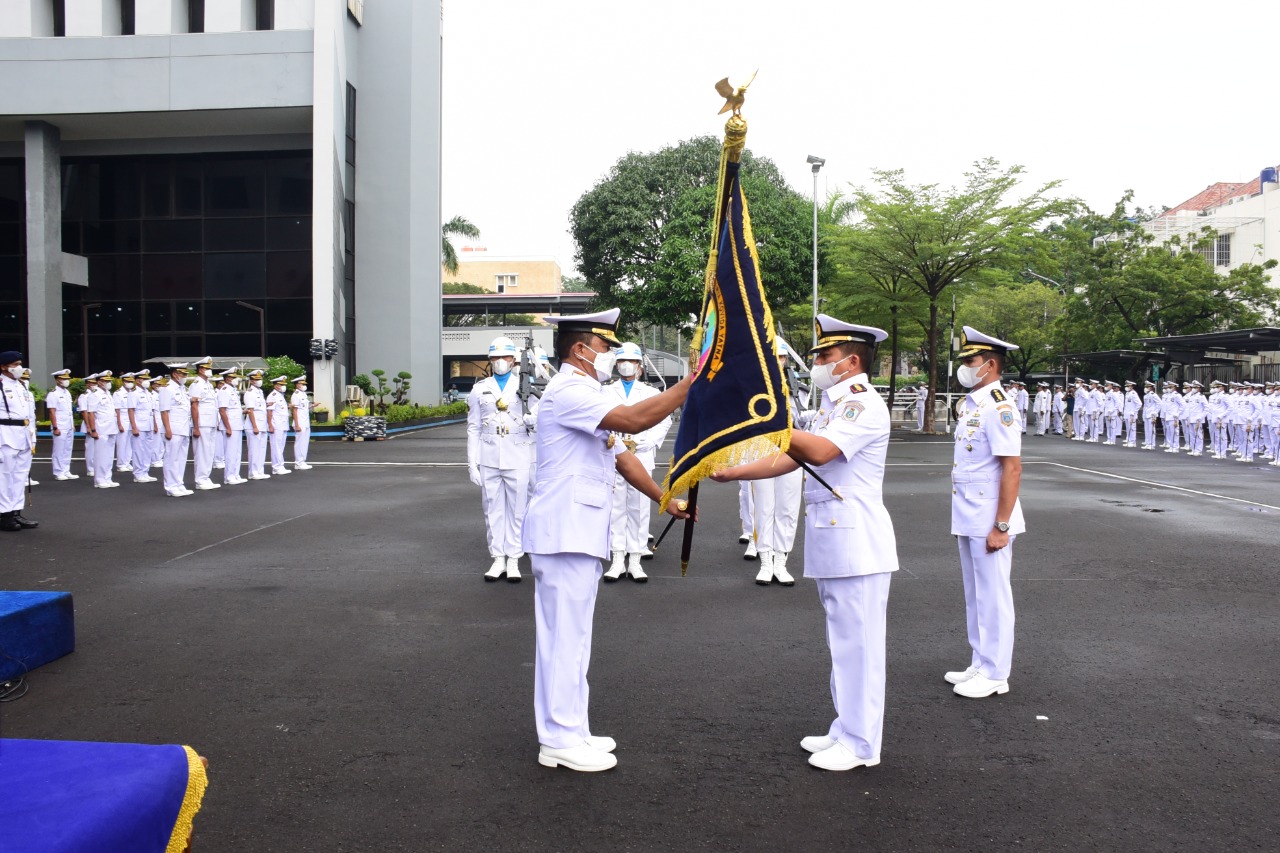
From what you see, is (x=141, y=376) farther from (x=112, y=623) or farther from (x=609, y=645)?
(x=609, y=645)

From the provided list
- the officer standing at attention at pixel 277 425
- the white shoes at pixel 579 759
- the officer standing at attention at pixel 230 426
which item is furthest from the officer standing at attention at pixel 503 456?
the officer standing at attention at pixel 277 425

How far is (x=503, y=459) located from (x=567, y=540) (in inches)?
161

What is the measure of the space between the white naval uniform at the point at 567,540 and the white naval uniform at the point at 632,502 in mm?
3756

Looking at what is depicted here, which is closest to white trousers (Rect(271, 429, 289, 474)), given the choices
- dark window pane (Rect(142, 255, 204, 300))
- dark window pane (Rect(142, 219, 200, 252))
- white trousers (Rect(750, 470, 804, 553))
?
white trousers (Rect(750, 470, 804, 553))

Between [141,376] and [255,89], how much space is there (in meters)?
14.7

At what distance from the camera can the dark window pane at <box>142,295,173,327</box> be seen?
3309 cm

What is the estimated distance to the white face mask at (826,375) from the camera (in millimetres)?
4441

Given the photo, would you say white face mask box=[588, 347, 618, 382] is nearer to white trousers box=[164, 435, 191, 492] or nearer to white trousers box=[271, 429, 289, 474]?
white trousers box=[164, 435, 191, 492]

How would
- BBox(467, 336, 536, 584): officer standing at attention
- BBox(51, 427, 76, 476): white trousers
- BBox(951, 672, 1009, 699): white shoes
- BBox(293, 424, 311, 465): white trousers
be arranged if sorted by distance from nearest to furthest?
BBox(951, 672, 1009, 699): white shoes < BBox(467, 336, 536, 584): officer standing at attention < BBox(51, 427, 76, 476): white trousers < BBox(293, 424, 311, 465): white trousers

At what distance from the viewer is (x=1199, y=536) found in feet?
33.8

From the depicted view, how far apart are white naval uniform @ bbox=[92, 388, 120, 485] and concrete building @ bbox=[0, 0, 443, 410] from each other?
43.3ft

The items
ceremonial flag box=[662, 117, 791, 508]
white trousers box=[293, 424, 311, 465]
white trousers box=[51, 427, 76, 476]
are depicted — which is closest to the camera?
ceremonial flag box=[662, 117, 791, 508]

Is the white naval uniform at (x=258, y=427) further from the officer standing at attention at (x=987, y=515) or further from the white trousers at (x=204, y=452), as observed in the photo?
the officer standing at attention at (x=987, y=515)

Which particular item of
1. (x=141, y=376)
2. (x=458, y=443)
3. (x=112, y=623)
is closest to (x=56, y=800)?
(x=112, y=623)
